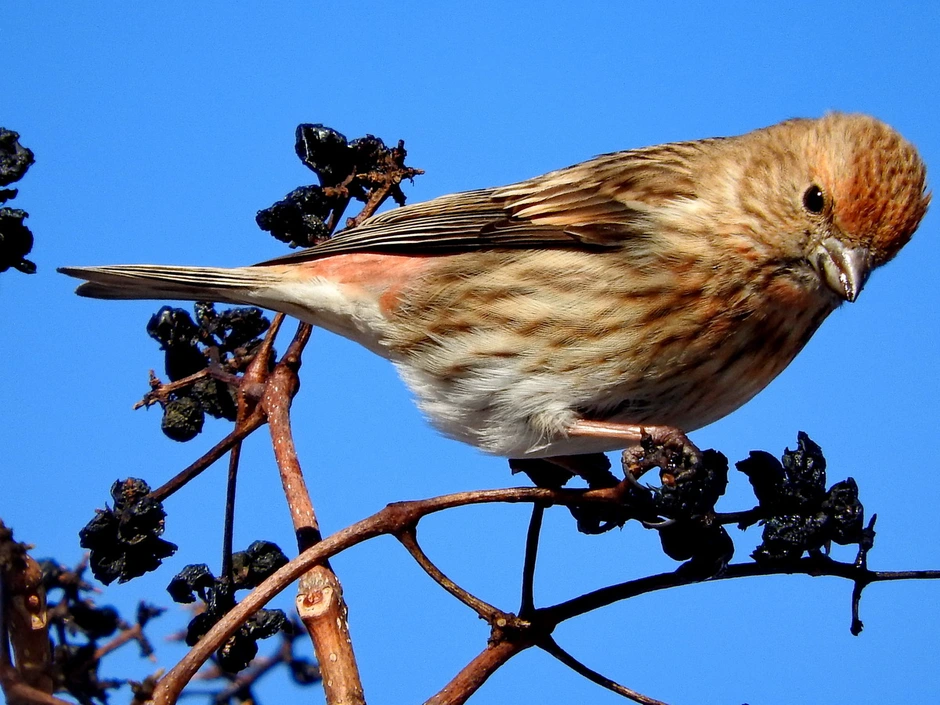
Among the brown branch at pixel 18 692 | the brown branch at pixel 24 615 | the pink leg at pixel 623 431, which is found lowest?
the brown branch at pixel 18 692

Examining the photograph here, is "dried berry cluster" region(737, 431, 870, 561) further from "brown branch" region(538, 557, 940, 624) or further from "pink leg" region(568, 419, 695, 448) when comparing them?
"pink leg" region(568, 419, 695, 448)

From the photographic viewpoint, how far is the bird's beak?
3.67m

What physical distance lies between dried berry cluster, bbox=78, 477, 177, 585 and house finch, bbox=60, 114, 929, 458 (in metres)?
1.15

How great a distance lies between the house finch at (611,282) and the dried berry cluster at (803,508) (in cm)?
49

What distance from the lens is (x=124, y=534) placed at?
3352 millimetres

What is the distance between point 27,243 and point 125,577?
1165 mm

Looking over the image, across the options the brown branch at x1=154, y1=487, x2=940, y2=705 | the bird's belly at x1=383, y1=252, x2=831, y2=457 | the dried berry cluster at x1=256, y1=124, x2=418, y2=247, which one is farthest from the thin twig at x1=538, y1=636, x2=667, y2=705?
the dried berry cluster at x1=256, y1=124, x2=418, y2=247

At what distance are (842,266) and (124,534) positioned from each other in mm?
2743

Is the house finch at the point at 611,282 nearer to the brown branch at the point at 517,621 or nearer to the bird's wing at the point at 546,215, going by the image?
the bird's wing at the point at 546,215

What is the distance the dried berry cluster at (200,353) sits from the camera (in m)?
3.87

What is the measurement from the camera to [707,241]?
13.1 feet

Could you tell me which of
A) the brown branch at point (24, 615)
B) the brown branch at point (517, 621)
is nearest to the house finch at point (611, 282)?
the brown branch at point (517, 621)

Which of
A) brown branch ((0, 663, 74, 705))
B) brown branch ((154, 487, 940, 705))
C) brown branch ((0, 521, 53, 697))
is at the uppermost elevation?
brown branch ((154, 487, 940, 705))

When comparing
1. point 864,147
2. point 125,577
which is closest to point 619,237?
point 864,147
